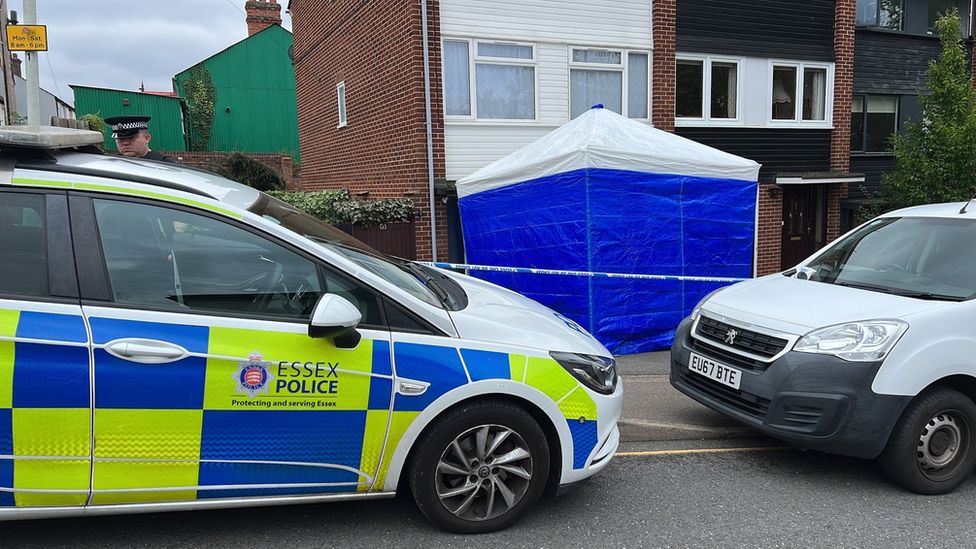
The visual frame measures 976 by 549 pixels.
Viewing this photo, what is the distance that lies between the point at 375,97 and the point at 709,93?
560cm

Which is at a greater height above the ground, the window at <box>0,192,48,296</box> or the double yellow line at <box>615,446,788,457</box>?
the window at <box>0,192,48,296</box>

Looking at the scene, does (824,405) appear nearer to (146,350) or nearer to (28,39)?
(146,350)

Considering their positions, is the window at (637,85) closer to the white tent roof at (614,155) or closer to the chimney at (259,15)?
the white tent roof at (614,155)

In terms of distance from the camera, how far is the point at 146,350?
259cm

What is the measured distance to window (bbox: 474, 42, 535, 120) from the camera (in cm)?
973

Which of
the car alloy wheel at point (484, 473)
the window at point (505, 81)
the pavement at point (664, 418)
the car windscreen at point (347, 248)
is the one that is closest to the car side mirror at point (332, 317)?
the car windscreen at point (347, 248)

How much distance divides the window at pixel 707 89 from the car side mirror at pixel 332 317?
962 centimetres

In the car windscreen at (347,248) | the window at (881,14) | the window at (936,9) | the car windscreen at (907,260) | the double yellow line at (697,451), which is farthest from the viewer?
the window at (936,9)

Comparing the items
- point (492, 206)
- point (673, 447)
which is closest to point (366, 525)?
point (673, 447)

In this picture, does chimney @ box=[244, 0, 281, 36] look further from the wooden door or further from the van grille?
the van grille

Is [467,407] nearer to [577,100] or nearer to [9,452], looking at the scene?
[9,452]

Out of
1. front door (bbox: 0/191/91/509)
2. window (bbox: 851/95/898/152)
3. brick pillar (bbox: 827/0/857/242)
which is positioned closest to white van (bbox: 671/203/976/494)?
front door (bbox: 0/191/91/509)

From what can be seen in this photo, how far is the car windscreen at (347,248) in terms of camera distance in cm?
315

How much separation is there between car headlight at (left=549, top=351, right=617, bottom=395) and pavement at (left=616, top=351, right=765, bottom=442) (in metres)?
1.37
